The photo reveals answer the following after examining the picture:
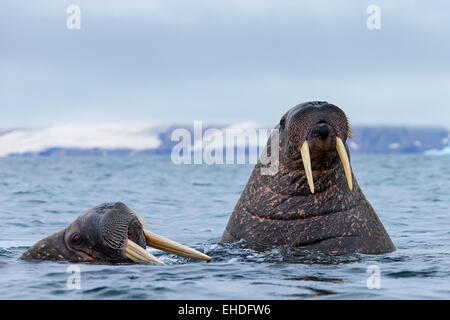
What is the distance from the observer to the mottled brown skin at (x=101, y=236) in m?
7.81

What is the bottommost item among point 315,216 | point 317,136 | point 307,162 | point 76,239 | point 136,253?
point 136,253

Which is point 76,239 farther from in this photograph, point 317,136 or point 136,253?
point 317,136

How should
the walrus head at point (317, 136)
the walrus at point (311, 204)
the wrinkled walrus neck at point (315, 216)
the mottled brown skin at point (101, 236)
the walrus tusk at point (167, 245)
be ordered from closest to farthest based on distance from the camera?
the mottled brown skin at point (101, 236) < the walrus tusk at point (167, 245) < the walrus head at point (317, 136) < the walrus at point (311, 204) < the wrinkled walrus neck at point (315, 216)

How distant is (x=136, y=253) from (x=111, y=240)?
0.29m

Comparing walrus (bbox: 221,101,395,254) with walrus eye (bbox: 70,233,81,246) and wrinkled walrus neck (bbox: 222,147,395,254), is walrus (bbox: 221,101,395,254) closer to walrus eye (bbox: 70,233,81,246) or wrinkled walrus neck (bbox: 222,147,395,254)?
wrinkled walrus neck (bbox: 222,147,395,254)

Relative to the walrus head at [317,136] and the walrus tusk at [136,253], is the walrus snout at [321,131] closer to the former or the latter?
the walrus head at [317,136]

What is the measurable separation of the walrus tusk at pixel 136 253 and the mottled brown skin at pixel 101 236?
6cm

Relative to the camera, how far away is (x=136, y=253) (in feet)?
25.9

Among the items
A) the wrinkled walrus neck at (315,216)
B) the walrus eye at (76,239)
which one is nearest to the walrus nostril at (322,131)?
the wrinkled walrus neck at (315,216)

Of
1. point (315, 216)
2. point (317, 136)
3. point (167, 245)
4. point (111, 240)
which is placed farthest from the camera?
point (315, 216)

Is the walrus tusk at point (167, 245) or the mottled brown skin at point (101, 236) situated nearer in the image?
the mottled brown skin at point (101, 236)

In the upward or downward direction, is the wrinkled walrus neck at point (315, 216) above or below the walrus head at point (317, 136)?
below

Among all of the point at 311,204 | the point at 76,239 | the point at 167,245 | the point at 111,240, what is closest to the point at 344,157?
the point at 311,204
